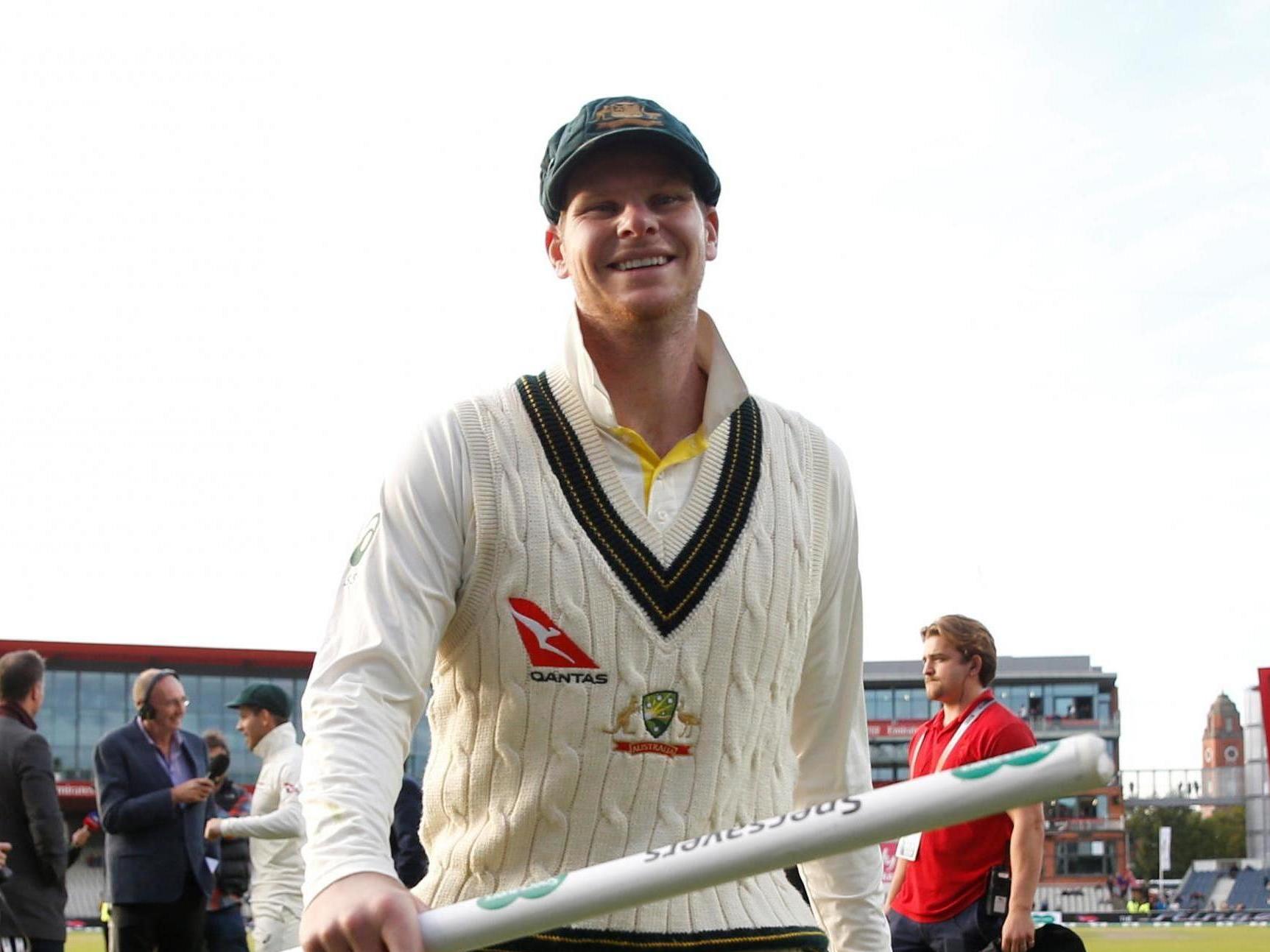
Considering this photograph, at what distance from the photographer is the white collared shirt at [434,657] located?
2.18 metres

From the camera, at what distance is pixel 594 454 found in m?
2.62

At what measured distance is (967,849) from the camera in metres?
6.76

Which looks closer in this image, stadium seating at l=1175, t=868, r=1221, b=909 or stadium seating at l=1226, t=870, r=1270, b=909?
stadium seating at l=1226, t=870, r=1270, b=909

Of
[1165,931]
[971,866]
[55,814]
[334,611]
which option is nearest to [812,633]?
[334,611]

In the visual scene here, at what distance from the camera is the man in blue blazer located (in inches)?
304

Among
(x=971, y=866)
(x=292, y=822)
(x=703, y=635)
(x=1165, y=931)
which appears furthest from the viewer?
(x=1165, y=931)

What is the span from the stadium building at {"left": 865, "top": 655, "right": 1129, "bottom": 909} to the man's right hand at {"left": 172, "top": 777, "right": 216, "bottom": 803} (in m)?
58.3

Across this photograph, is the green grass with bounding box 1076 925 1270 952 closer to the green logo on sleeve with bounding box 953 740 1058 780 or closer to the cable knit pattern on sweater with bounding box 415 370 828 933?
the cable knit pattern on sweater with bounding box 415 370 828 933

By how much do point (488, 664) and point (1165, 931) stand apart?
3308cm

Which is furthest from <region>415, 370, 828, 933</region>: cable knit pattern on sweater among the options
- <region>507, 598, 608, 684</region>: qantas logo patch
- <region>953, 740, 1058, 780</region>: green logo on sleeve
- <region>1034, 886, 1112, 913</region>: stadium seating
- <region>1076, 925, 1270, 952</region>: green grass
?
<region>1034, 886, 1112, 913</region>: stadium seating

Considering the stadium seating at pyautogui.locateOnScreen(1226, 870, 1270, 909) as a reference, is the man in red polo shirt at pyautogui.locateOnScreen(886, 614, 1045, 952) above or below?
above

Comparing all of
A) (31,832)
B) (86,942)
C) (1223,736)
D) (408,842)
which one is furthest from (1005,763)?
(1223,736)

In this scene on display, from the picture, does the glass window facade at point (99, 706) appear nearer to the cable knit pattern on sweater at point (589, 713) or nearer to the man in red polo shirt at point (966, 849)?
the man in red polo shirt at point (966, 849)

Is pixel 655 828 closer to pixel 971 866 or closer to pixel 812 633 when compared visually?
pixel 812 633
